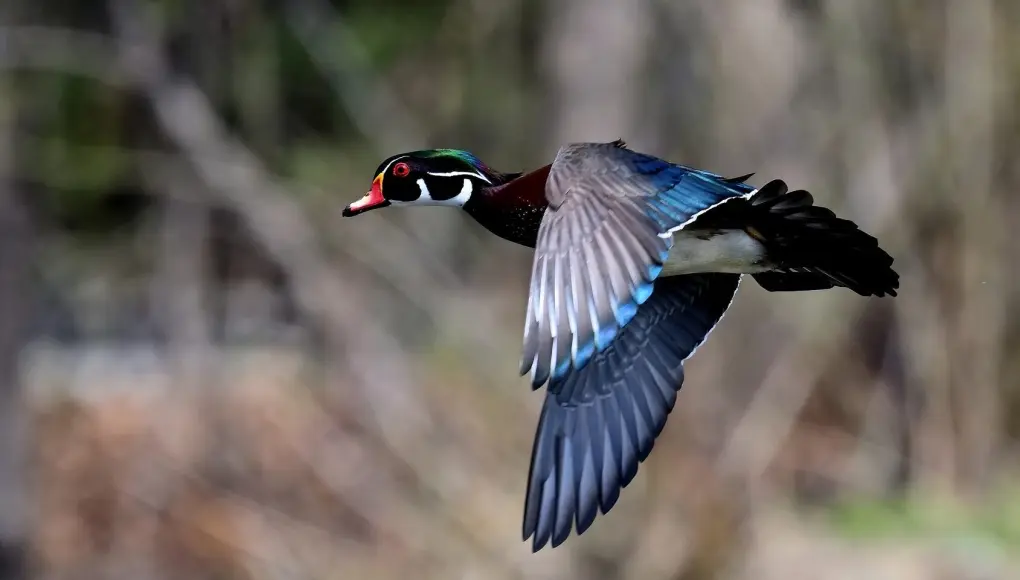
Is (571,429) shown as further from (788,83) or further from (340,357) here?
(340,357)

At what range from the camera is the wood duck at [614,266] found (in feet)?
6.48

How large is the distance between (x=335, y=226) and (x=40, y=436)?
79.2 inches

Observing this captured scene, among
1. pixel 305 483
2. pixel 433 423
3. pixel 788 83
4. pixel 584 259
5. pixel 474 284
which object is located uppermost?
pixel 788 83

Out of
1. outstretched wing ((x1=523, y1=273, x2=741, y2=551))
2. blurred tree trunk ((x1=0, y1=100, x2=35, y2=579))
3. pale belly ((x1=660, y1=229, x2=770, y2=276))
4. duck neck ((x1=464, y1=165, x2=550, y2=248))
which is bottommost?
blurred tree trunk ((x1=0, y1=100, x2=35, y2=579))

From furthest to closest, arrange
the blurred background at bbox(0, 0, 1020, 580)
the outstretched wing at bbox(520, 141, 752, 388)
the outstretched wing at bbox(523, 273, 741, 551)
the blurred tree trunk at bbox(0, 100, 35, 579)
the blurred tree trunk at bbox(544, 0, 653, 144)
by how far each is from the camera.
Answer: the blurred tree trunk at bbox(0, 100, 35, 579) → the blurred tree trunk at bbox(544, 0, 653, 144) → the blurred background at bbox(0, 0, 1020, 580) → the outstretched wing at bbox(523, 273, 741, 551) → the outstretched wing at bbox(520, 141, 752, 388)

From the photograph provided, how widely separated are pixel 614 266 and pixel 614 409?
0.76m

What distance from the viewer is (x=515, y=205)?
2383 mm

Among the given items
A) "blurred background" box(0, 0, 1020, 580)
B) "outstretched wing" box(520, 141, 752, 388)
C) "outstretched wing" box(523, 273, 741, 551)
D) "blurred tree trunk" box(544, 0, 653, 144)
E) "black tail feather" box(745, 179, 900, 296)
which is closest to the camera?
"outstretched wing" box(520, 141, 752, 388)

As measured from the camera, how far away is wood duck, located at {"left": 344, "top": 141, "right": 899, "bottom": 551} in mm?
1976

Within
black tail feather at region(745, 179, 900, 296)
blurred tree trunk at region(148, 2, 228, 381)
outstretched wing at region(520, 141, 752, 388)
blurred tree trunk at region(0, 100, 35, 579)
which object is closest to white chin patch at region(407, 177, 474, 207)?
outstretched wing at region(520, 141, 752, 388)

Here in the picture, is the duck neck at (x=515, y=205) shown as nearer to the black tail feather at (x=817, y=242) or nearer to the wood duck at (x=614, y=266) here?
the wood duck at (x=614, y=266)

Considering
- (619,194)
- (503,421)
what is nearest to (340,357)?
(503,421)

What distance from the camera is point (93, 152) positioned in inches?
431

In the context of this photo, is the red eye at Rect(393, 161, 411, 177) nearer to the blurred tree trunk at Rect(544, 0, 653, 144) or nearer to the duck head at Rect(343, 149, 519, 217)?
the duck head at Rect(343, 149, 519, 217)
